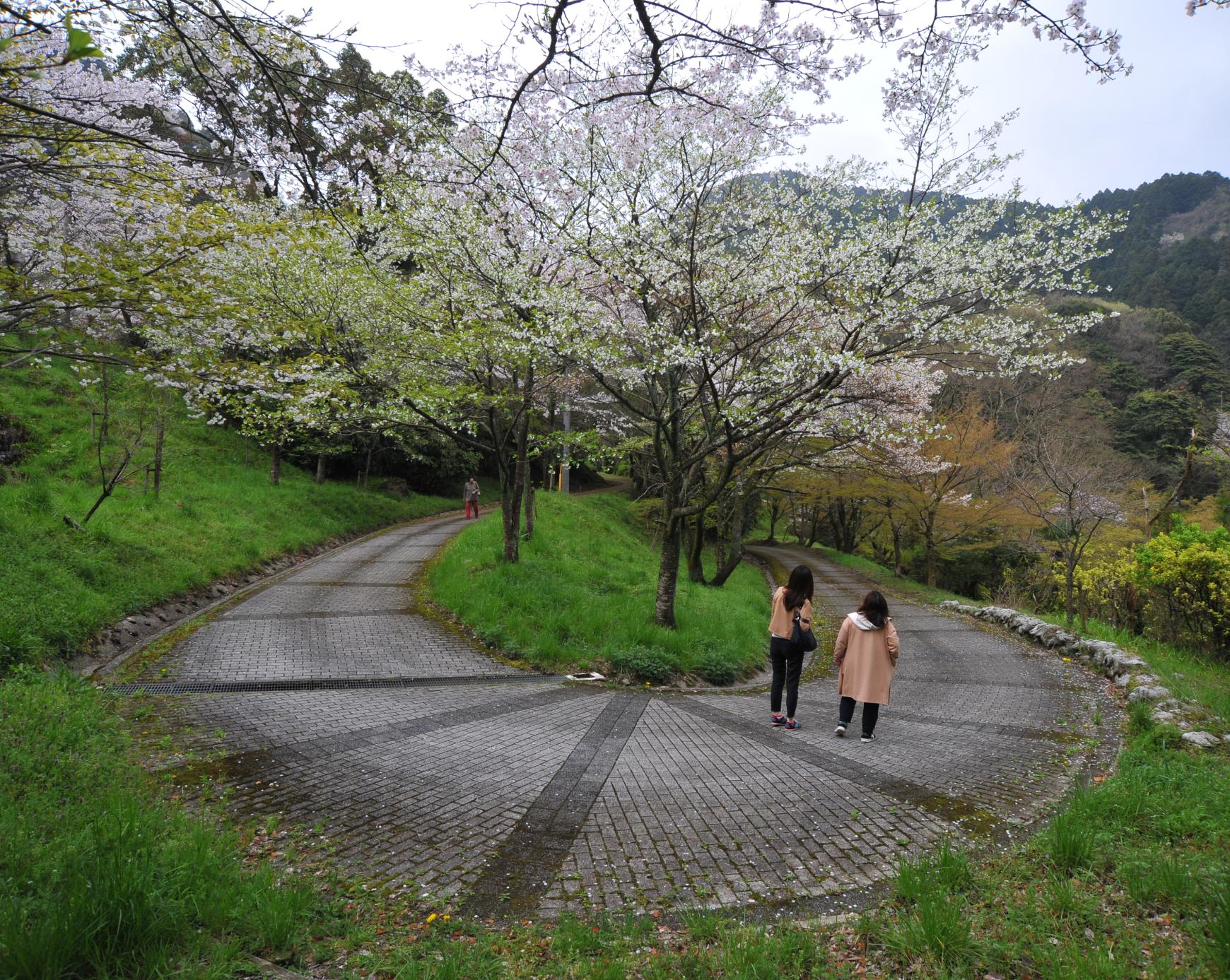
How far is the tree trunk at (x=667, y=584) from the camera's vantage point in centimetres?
948

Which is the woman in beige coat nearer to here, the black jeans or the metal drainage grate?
the black jeans

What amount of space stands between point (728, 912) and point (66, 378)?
21.7 m

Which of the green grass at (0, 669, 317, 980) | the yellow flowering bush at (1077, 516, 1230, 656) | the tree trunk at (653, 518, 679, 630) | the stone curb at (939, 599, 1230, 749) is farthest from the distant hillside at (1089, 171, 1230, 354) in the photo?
the green grass at (0, 669, 317, 980)

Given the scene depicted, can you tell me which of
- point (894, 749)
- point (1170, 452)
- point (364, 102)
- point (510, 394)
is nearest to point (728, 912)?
point (894, 749)

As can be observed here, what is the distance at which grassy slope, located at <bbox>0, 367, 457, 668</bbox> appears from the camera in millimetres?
6668

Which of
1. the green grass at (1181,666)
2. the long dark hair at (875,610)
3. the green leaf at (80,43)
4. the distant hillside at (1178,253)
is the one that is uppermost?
the distant hillside at (1178,253)

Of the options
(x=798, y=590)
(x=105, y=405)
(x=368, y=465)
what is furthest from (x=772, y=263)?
(x=368, y=465)

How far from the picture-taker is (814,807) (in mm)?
4152

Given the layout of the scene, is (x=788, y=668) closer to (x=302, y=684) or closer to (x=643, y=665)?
(x=643, y=665)

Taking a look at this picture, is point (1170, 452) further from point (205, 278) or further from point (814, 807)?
point (205, 278)

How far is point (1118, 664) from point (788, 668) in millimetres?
6063

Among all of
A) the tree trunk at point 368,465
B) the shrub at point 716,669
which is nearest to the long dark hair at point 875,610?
the shrub at point 716,669

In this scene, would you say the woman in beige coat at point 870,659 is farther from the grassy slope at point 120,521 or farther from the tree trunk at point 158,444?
the tree trunk at point 158,444

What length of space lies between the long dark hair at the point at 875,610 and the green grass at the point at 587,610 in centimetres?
327
